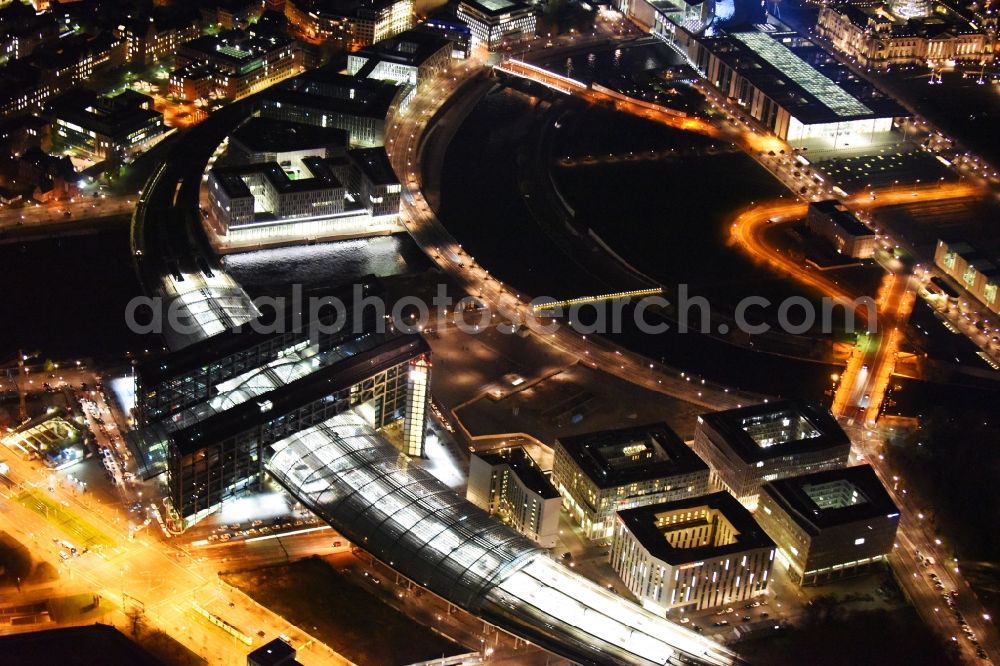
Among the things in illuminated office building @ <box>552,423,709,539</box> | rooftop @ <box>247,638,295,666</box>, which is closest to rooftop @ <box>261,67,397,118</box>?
illuminated office building @ <box>552,423,709,539</box>

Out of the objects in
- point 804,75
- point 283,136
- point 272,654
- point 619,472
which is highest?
point 283,136

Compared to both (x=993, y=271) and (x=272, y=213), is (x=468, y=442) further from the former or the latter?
(x=993, y=271)

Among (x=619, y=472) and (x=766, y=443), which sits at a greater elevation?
(x=619, y=472)

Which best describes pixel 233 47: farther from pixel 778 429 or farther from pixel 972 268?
pixel 778 429

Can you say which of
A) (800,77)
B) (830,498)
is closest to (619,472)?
(830,498)

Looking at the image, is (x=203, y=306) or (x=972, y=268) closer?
(x=203, y=306)

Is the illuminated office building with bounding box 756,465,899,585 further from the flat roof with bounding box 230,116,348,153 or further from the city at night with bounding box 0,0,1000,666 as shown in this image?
the flat roof with bounding box 230,116,348,153
